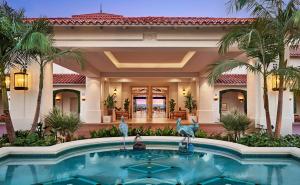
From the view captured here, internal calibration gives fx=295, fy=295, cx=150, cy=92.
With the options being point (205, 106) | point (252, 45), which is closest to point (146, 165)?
point (252, 45)

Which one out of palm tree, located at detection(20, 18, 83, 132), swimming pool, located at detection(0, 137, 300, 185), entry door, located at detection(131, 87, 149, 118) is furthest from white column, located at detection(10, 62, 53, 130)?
entry door, located at detection(131, 87, 149, 118)

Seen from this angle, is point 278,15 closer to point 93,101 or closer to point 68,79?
point 93,101

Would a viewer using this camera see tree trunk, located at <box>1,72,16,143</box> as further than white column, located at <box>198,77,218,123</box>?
No

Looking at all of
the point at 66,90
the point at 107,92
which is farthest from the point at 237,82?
the point at 66,90

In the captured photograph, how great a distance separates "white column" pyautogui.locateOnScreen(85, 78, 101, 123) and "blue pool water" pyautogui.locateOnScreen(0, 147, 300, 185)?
35.8 ft

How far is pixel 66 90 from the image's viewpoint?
2328 cm

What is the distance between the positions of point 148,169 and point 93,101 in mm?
13582

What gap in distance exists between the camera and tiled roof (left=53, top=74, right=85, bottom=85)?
23.0 metres

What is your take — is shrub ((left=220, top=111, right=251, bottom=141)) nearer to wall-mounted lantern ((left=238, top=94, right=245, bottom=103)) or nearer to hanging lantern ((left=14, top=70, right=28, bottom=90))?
hanging lantern ((left=14, top=70, right=28, bottom=90))

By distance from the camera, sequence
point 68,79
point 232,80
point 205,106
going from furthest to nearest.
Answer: point 68,79
point 232,80
point 205,106

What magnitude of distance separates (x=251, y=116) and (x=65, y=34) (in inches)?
308

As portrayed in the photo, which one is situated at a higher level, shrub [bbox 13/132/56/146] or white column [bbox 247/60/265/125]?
white column [bbox 247/60/265/125]

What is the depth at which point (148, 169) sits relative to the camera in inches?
282

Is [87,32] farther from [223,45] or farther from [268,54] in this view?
[268,54]
